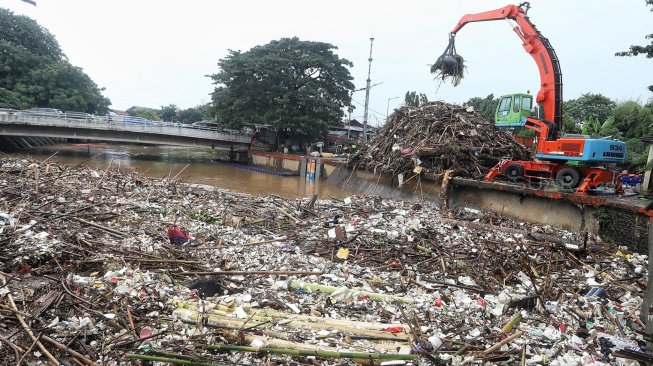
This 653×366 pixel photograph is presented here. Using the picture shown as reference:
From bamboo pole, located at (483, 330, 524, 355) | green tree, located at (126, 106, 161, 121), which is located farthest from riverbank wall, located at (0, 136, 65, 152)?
bamboo pole, located at (483, 330, 524, 355)

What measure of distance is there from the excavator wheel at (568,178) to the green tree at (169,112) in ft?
206

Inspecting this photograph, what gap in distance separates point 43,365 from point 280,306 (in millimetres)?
2108

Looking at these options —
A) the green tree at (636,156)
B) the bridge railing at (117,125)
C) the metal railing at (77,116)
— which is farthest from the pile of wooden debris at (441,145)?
the metal railing at (77,116)

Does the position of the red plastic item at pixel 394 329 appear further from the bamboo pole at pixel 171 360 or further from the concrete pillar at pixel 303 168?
the concrete pillar at pixel 303 168

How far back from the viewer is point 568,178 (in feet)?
33.4

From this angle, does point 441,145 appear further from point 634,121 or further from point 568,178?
point 634,121

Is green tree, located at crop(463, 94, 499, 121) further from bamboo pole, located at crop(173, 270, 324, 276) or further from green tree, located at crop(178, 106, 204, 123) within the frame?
green tree, located at crop(178, 106, 204, 123)

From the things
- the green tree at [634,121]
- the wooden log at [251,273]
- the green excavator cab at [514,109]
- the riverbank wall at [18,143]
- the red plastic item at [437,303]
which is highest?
the green tree at [634,121]

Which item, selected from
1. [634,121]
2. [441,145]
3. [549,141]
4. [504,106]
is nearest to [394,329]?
[549,141]

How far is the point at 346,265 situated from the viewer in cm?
595

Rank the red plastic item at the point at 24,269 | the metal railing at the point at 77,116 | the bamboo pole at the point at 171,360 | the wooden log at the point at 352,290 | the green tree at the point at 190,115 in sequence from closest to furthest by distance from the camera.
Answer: the bamboo pole at the point at 171,360 → the red plastic item at the point at 24,269 → the wooden log at the point at 352,290 → the metal railing at the point at 77,116 → the green tree at the point at 190,115

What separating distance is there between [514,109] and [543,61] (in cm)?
156

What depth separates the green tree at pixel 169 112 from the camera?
212 ft

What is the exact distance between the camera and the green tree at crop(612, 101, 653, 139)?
20.3m
